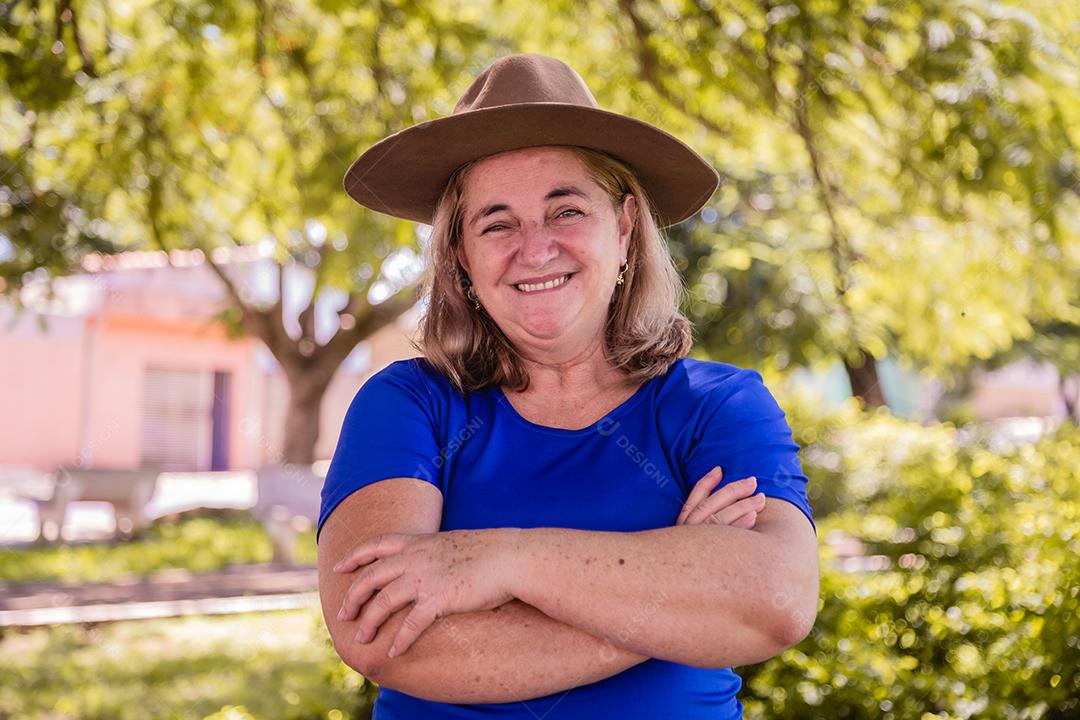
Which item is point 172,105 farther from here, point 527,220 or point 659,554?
point 659,554

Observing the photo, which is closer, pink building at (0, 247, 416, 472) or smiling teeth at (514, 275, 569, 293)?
smiling teeth at (514, 275, 569, 293)

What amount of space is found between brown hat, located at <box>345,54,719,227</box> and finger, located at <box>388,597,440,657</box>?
96 cm

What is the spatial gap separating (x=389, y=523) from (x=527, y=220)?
68cm

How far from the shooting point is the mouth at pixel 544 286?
7.31 feet

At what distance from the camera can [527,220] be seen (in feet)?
7.34

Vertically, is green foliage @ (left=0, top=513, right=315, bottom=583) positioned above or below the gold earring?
below

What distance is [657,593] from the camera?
184 cm

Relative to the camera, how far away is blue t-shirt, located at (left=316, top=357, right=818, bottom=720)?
2.01 m

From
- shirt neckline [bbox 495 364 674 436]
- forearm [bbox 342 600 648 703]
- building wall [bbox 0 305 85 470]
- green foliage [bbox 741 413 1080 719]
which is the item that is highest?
shirt neckline [bbox 495 364 674 436]

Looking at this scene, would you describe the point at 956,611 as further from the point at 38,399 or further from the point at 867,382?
the point at 38,399

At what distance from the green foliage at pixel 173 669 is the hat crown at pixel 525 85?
2.78 metres

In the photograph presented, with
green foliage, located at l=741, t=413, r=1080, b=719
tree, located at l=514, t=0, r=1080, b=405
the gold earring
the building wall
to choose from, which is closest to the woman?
the gold earring

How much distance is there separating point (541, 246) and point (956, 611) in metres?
3.05

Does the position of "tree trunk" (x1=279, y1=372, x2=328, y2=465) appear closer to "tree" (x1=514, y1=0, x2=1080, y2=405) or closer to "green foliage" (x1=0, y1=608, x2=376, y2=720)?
"green foliage" (x1=0, y1=608, x2=376, y2=720)
